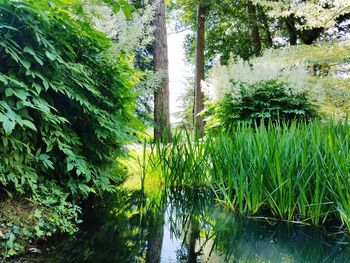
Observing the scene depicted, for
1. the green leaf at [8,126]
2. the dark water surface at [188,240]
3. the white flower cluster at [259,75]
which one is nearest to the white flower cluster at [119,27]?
the green leaf at [8,126]

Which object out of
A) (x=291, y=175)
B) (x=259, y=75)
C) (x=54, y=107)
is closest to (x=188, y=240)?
(x=291, y=175)

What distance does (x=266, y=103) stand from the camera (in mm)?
4219

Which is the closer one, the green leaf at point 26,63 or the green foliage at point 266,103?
the green leaf at point 26,63

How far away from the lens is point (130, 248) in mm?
1358

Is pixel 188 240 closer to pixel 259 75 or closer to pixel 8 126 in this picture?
pixel 8 126

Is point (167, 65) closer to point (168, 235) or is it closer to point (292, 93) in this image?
point (292, 93)

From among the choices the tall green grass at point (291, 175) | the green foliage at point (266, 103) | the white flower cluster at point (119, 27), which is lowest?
the tall green grass at point (291, 175)

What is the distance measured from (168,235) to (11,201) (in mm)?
858

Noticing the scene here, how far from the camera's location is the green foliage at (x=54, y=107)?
4.51 ft

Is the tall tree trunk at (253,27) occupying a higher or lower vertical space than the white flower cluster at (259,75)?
higher

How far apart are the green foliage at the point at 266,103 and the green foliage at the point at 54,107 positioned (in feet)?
8.13

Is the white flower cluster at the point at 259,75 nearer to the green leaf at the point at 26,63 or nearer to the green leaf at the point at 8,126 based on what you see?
the green leaf at the point at 26,63

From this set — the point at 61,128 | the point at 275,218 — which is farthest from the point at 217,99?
the point at 61,128

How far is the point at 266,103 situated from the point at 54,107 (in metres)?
3.27
